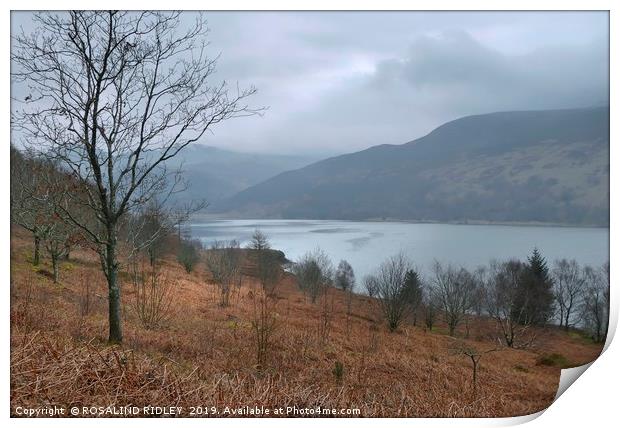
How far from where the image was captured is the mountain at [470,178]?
2.72 meters

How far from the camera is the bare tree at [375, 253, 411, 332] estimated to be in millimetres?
3550

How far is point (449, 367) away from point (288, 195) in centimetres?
239

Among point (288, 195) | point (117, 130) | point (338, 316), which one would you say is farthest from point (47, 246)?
point (338, 316)

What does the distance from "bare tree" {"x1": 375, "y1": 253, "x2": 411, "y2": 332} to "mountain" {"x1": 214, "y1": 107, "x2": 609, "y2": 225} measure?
528 millimetres

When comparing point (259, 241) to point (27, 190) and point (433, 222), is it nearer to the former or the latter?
point (433, 222)

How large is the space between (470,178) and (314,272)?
1821mm

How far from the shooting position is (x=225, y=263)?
12.2 ft

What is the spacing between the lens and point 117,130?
9.25ft

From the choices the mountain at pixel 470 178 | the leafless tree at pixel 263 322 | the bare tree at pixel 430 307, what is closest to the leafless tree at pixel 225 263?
the leafless tree at pixel 263 322

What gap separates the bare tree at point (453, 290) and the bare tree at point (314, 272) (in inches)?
45.2

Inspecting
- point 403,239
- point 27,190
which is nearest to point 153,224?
point 27,190

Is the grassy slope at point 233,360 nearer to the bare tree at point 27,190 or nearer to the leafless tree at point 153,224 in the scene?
the bare tree at point 27,190

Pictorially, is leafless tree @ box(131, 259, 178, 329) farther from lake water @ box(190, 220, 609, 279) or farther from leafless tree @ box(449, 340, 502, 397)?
leafless tree @ box(449, 340, 502, 397)

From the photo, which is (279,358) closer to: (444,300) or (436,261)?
(436,261)
